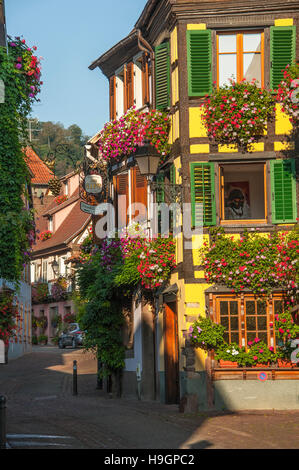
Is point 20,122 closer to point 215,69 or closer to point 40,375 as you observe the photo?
point 215,69

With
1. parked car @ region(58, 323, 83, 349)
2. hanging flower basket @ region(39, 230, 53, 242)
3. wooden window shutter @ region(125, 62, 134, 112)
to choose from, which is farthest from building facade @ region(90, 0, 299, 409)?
hanging flower basket @ region(39, 230, 53, 242)

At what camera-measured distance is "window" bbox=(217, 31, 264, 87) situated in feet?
64.4

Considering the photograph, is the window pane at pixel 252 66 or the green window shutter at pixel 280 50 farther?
the window pane at pixel 252 66

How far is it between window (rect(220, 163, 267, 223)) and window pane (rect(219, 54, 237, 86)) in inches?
82.1

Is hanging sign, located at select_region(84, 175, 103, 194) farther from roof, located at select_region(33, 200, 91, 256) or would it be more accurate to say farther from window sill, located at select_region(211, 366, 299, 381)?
roof, located at select_region(33, 200, 91, 256)

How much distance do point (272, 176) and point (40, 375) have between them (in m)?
14.5

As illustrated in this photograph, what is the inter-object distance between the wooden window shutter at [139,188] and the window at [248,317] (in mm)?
4658

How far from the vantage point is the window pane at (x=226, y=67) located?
1962 centimetres

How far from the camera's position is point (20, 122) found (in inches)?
717

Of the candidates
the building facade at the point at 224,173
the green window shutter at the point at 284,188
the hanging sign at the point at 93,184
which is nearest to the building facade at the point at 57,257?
the hanging sign at the point at 93,184

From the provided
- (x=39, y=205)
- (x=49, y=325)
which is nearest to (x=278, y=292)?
(x=49, y=325)

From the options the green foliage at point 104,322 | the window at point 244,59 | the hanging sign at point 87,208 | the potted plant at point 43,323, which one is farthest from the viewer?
the potted plant at point 43,323

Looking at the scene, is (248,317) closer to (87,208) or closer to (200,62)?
(200,62)

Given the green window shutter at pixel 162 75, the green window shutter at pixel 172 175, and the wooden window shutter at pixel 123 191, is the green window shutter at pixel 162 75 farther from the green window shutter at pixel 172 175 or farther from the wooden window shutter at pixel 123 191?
the wooden window shutter at pixel 123 191
